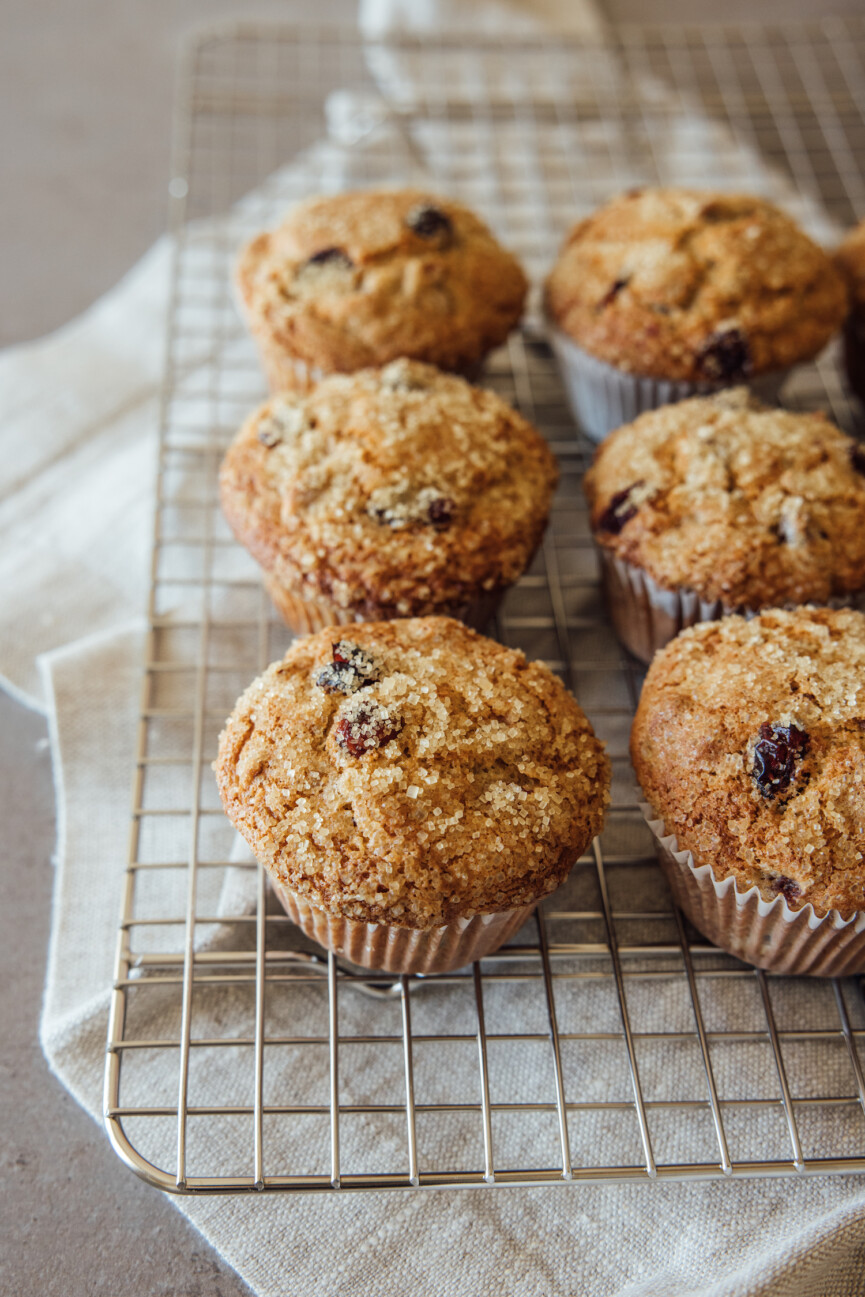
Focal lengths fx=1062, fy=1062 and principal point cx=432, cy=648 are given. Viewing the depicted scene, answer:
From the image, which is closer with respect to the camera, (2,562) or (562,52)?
(2,562)

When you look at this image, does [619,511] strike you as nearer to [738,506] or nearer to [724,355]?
[738,506]

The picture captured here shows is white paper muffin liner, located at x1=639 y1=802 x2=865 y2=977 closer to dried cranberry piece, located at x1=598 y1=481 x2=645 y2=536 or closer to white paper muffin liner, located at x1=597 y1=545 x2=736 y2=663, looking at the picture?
white paper muffin liner, located at x1=597 y1=545 x2=736 y2=663

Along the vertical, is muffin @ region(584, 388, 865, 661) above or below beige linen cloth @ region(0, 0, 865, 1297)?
above

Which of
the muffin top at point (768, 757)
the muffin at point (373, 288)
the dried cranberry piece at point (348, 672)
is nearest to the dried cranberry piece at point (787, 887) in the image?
the muffin top at point (768, 757)

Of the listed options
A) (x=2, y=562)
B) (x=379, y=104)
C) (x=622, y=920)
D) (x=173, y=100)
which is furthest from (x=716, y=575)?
(x=173, y=100)

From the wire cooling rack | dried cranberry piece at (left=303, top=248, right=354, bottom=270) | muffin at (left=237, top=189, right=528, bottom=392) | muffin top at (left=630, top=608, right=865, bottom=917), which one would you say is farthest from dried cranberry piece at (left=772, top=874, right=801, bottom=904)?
dried cranberry piece at (left=303, top=248, right=354, bottom=270)

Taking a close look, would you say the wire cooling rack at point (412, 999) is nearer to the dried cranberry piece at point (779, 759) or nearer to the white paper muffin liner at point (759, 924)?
the white paper muffin liner at point (759, 924)

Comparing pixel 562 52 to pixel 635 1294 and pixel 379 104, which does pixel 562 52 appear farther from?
pixel 635 1294
